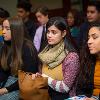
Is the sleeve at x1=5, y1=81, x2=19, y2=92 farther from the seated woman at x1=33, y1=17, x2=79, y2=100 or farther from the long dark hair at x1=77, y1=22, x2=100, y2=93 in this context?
the long dark hair at x1=77, y1=22, x2=100, y2=93

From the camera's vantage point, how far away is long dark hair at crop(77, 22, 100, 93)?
368 centimetres

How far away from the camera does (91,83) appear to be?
3.65 meters

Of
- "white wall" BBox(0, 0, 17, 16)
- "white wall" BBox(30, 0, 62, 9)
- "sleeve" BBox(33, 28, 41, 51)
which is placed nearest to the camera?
"sleeve" BBox(33, 28, 41, 51)

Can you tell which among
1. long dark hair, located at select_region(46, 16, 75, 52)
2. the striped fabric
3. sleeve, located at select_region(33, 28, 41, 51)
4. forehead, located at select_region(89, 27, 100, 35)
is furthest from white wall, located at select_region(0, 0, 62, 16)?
forehead, located at select_region(89, 27, 100, 35)

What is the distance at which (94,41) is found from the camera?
3598 mm

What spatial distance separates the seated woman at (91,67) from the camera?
3611 mm

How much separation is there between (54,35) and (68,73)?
46 centimetres

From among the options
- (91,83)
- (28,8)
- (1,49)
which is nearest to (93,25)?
(91,83)

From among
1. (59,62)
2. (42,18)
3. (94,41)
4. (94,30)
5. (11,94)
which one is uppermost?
(42,18)

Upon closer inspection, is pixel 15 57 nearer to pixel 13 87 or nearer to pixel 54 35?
pixel 13 87

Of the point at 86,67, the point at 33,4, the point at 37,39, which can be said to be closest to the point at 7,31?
the point at 86,67

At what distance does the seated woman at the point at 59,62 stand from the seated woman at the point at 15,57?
0.45 ft

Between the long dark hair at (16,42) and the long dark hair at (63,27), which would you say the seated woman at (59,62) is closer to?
the long dark hair at (63,27)

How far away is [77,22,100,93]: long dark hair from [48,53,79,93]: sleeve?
0.06 meters
